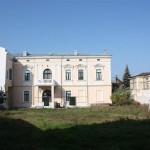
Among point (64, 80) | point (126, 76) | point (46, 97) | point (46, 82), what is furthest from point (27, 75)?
point (126, 76)

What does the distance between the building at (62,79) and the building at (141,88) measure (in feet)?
15.8

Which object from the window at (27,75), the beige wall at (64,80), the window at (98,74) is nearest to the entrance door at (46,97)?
the beige wall at (64,80)

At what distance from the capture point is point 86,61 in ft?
139

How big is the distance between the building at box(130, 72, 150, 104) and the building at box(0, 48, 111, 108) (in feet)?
15.8

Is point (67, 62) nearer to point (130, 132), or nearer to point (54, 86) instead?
point (54, 86)

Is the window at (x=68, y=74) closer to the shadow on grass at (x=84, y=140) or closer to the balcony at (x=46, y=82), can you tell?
the balcony at (x=46, y=82)

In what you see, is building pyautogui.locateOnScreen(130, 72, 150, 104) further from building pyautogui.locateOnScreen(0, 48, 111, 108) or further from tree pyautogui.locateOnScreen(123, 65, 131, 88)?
tree pyautogui.locateOnScreen(123, 65, 131, 88)

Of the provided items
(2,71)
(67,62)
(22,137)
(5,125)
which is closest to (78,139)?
(22,137)

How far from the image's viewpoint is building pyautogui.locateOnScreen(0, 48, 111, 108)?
41812mm

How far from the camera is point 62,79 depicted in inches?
1656

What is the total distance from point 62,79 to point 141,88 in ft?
52.2

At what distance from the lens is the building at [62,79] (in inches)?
1646

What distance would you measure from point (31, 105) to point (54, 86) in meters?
4.16

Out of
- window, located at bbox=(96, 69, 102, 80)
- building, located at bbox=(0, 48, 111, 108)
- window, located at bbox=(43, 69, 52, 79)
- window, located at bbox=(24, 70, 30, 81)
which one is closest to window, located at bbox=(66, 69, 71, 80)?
building, located at bbox=(0, 48, 111, 108)
